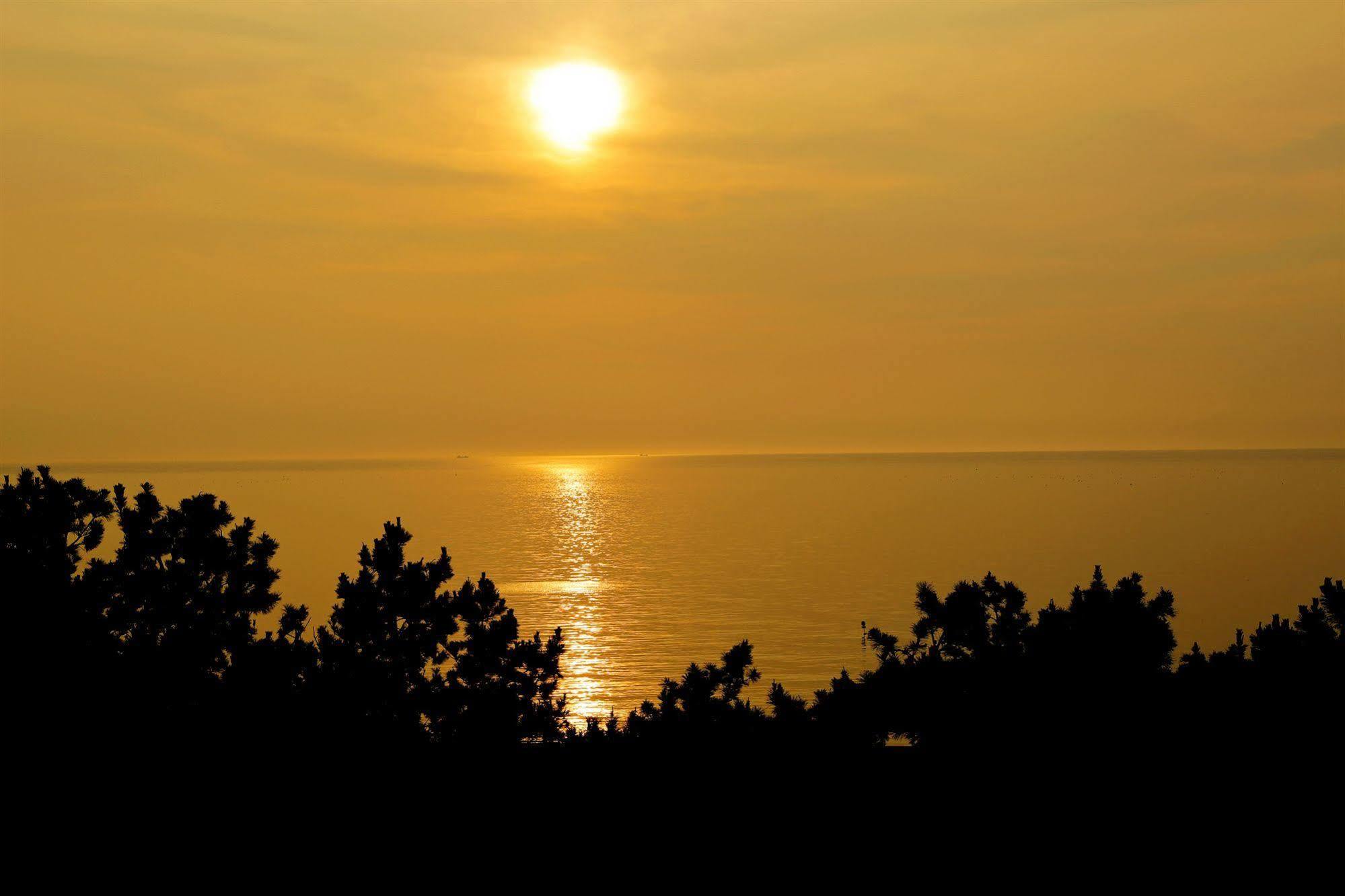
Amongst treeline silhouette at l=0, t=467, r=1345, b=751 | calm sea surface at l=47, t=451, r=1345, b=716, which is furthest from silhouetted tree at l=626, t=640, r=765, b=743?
calm sea surface at l=47, t=451, r=1345, b=716

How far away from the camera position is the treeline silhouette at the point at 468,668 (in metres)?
18.4

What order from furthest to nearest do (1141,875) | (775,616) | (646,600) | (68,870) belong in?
(646,600) → (775,616) → (68,870) → (1141,875)

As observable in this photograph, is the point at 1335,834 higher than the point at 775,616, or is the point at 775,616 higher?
the point at 775,616

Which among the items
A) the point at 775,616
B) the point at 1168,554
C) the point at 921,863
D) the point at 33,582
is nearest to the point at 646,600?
the point at 775,616

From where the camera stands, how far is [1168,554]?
14275 cm

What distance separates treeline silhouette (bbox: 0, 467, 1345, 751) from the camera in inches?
723

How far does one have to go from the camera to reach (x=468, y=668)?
2358 centimetres

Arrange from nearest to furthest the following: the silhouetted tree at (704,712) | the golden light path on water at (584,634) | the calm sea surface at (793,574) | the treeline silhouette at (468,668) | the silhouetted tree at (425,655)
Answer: the treeline silhouette at (468,668)
the silhouetted tree at (704,712)
the silhouetted tree at (425,655)
the golden light path on water at (584,634)
the calm sea surface at (793,574)

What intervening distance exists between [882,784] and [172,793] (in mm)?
10264

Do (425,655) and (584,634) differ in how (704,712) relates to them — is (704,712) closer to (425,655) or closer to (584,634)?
(425,655)

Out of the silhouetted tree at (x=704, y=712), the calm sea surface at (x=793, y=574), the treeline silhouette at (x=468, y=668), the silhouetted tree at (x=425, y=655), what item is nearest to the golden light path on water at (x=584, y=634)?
the calm sea surface at (x=793, y=574)

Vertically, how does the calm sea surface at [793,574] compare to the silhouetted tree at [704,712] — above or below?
above

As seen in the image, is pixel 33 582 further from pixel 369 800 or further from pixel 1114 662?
→ pixel 1114 662

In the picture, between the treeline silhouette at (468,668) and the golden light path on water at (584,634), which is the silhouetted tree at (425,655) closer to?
the treeline silhouette at (468,668)
